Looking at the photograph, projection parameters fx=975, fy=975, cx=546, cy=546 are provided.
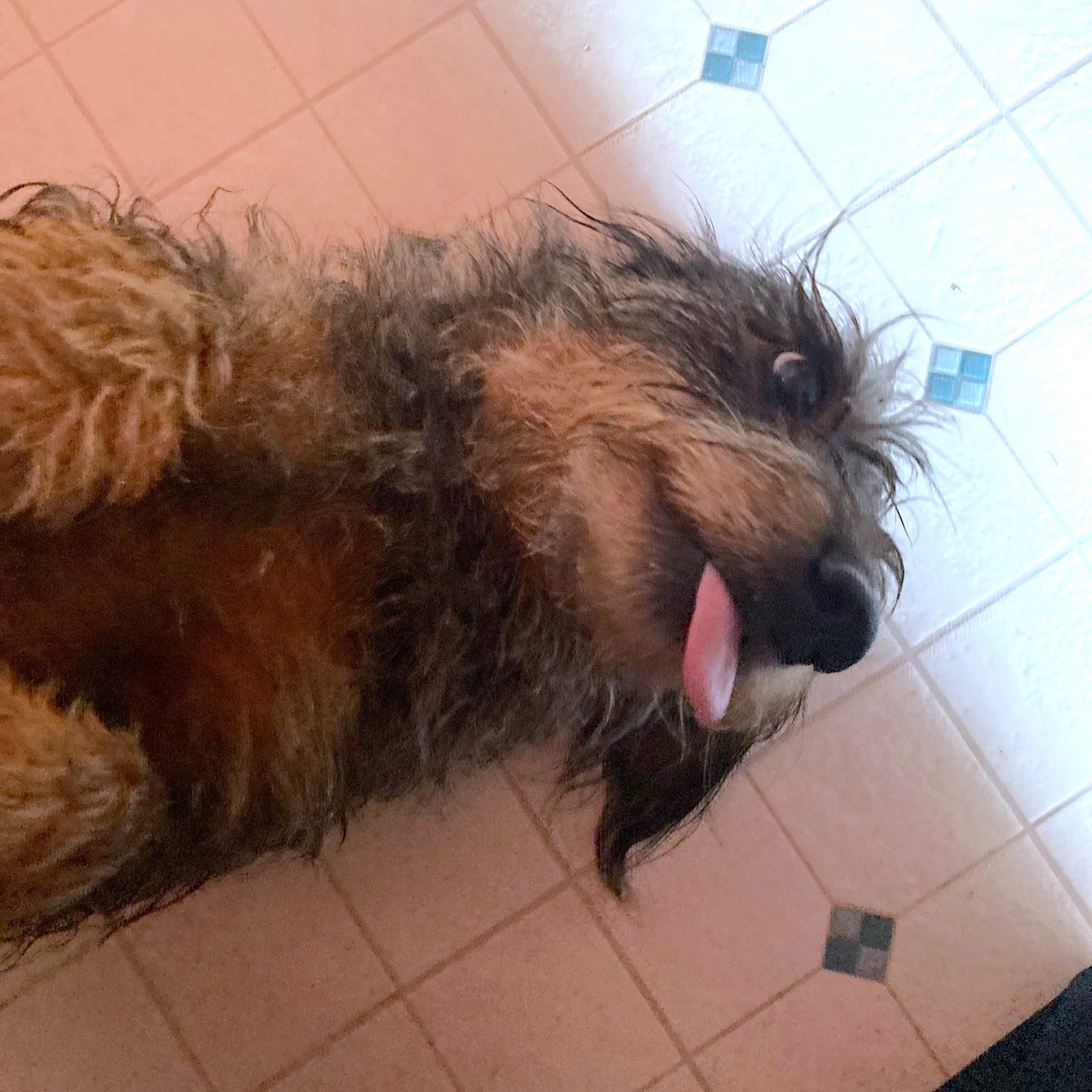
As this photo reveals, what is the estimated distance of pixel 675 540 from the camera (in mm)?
1136

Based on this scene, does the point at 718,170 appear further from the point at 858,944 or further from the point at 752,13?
the point at 858,944

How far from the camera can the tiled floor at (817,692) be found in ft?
5.38

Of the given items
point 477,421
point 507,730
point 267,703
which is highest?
point 477,421

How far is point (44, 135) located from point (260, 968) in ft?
4.82

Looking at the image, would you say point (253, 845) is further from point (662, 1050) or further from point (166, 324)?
point (662, 1050)

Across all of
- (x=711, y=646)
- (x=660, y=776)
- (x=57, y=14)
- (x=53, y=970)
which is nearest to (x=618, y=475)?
(x=711, y=646)

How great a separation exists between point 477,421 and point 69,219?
55 cm

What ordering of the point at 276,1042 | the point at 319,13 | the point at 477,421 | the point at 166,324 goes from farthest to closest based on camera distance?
1. the point at 319,13
2. the point at 276,1042
3. the point at 477,421
4. the point at 166,324

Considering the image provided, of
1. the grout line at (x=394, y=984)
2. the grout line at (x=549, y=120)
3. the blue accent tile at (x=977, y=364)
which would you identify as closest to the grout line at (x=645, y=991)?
the grout line at (x=394, y=984)

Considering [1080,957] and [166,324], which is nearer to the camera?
[166,324]

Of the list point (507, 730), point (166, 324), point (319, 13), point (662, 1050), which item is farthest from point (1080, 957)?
point (319, 13)

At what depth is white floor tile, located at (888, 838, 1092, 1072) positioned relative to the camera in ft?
5.65

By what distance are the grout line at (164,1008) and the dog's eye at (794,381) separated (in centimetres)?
136

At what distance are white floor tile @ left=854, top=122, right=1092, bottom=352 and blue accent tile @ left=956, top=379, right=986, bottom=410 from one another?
7cm
